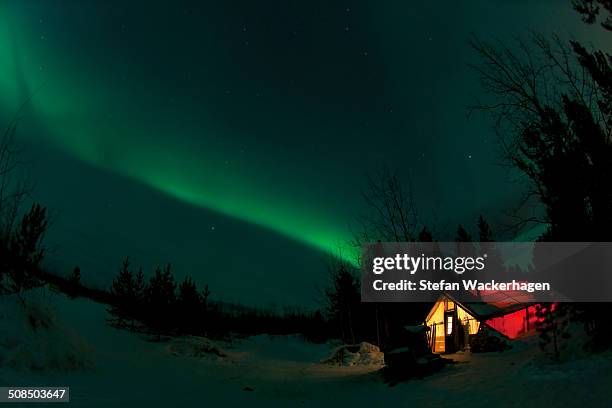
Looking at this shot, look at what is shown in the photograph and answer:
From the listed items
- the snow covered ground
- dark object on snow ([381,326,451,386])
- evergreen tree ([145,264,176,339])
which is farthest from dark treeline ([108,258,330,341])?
dark object on snow ([381,326,451,386])

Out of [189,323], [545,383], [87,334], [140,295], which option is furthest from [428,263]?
[545,383]

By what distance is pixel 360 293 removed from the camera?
50.4 m

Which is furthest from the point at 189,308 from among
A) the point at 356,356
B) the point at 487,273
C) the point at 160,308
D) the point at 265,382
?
the point at 487,273

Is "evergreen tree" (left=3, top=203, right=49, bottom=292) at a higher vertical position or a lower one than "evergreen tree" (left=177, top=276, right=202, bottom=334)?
higher

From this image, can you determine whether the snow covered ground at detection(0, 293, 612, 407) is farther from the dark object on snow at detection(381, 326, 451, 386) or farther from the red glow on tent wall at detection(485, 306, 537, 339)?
the red glow on tent wall at detection(485, 306, 537, 339)

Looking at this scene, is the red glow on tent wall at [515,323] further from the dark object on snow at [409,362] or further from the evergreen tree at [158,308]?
the evergreen tree at [158,308]

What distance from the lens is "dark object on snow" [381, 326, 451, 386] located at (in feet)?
58.7

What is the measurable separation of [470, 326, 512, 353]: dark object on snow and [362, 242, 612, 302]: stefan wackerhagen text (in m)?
3.41

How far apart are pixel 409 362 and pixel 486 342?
31.0 ft

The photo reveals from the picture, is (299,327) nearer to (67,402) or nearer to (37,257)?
(37,257)

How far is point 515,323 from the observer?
1160 inches

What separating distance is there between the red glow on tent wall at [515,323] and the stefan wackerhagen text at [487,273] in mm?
1145

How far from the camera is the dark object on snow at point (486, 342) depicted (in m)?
24.2

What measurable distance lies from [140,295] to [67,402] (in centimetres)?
2755
